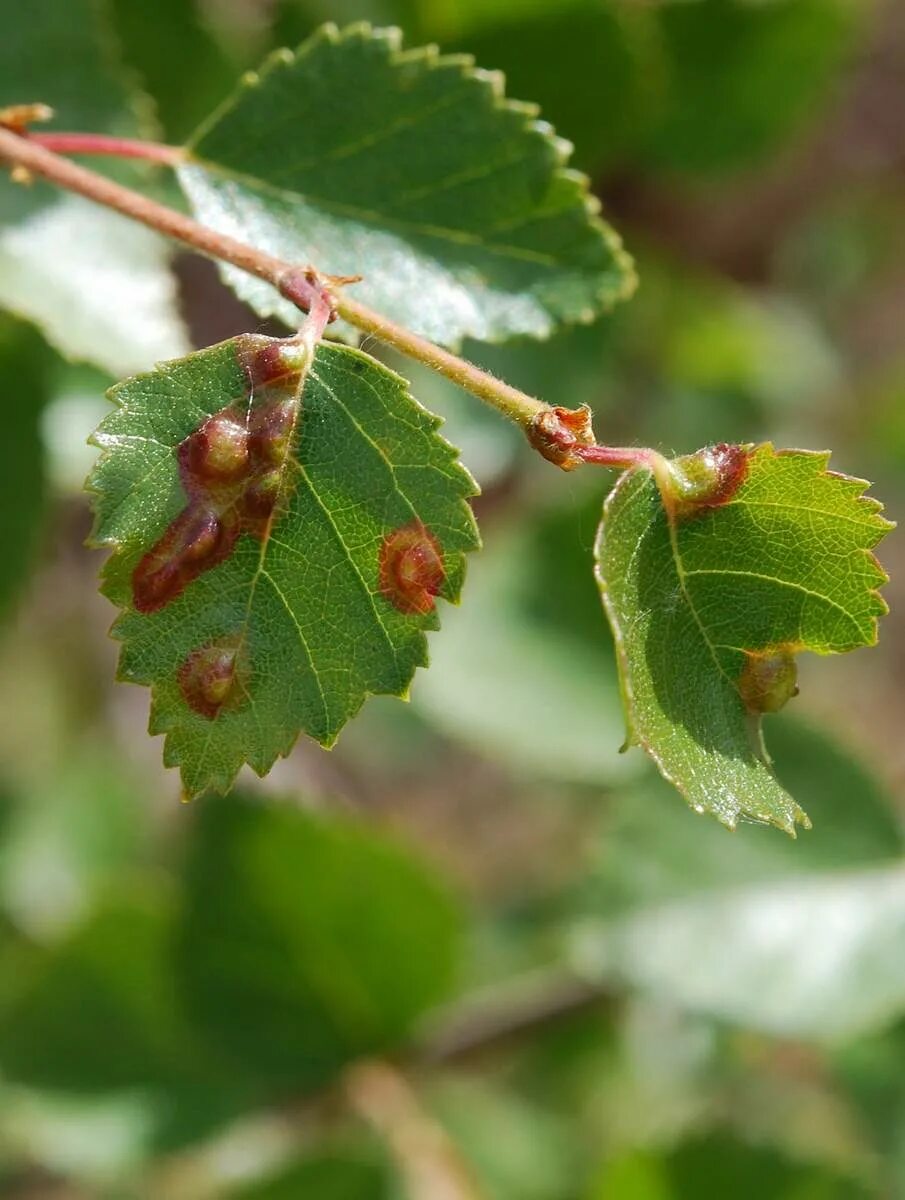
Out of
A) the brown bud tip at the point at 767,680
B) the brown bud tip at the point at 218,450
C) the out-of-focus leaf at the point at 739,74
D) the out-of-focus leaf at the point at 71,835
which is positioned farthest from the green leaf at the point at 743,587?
the out-of-focus leaf at the point at 71,835

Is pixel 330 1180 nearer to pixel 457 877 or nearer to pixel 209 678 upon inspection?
pixel 457 877

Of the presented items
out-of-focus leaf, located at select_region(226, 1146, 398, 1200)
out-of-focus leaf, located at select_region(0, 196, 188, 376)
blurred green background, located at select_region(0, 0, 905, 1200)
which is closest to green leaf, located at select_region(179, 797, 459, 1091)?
blurred green background, located at select_region(0, 0, 905, 1200)

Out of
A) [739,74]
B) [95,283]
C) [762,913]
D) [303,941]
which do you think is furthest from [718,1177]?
[739,74]

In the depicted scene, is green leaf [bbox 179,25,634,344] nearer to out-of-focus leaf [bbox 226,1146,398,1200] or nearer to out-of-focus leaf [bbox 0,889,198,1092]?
out-of-focus leaf [bbox 0,889,198,1092]

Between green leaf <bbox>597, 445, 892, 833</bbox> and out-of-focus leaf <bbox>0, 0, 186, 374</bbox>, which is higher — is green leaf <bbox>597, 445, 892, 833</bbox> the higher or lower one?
the lower one

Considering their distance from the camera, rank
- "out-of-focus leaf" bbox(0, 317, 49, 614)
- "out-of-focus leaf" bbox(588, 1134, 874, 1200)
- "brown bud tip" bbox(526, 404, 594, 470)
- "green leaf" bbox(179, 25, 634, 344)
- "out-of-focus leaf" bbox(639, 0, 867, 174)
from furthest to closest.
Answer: "out-of-focus leaf" bbox(639, 0, 867, 174) → "out-of-focus leaf" bbox(588, 1134, 874, 1200) → "out-of-focus leaf" bbox(0, 317, 49, 614) → "green leaf" bbox(179, 25, 634, 344) → "brown bud tip" bbox(526, 404, 594, 470)

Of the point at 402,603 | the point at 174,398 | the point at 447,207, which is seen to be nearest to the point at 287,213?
the point at 447,207
